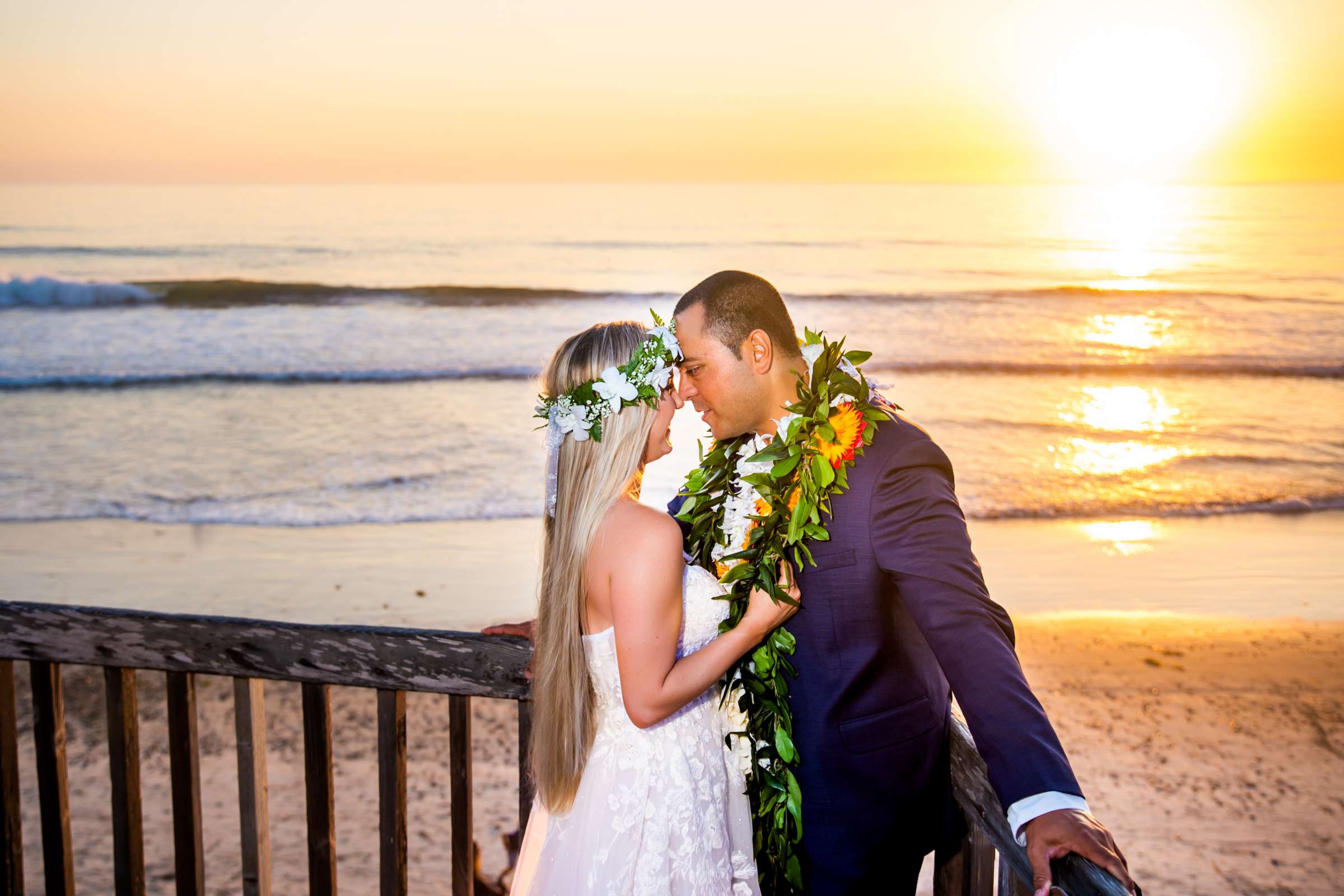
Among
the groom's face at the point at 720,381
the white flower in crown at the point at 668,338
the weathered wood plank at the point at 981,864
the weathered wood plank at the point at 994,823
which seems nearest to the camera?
the weathered wood plank at the point at 994,823

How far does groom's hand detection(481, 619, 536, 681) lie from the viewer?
2607 millimetres

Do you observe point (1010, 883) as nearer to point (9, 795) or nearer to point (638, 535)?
A: point (638, 535)

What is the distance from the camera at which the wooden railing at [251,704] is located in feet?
8.64

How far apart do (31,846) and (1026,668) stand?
5636 millimetres

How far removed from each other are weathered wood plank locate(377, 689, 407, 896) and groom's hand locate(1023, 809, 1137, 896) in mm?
1617

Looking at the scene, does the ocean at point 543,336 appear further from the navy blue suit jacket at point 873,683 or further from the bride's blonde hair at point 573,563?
the navy blue suit jacket at point 873,683

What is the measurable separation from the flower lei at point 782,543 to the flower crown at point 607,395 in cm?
33

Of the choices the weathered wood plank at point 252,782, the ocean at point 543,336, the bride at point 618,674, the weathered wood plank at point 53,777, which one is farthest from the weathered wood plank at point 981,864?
the ocean at point 543,336

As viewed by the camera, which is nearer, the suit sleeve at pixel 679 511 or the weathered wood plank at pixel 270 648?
the weathered wood plank at pixel 270 648

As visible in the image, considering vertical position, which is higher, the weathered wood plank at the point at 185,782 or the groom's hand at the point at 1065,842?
the groom's hand at the point at 1065,842

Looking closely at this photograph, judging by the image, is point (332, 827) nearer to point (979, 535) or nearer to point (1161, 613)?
point (1161, 613)

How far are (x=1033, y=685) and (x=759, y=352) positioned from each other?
4.28 m

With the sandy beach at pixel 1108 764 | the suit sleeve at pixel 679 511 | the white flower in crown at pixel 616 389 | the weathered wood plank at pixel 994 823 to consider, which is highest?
the white flower in crown at pixel 616 389

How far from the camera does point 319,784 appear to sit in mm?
2768
